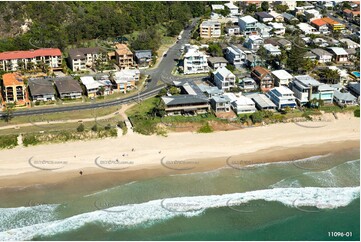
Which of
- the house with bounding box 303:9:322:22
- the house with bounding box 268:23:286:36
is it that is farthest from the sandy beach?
the house with bounding box 303:9:322:22

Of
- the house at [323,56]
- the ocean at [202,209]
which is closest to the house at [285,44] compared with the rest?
the house at [323,56]

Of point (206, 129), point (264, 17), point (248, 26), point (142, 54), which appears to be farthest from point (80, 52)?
point (264, 17)

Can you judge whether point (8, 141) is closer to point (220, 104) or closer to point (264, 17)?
point (220, 104)

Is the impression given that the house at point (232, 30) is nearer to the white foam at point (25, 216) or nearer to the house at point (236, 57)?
the house at point (236, 57)

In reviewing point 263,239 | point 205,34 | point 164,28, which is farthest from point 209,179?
point 164,28

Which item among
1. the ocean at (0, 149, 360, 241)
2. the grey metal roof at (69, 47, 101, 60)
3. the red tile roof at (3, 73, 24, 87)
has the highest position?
the grey metal roof at (69, 47, 101, 60)

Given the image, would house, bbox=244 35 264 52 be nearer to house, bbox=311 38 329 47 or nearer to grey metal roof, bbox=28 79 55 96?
house, bbox=311 38 329 47
